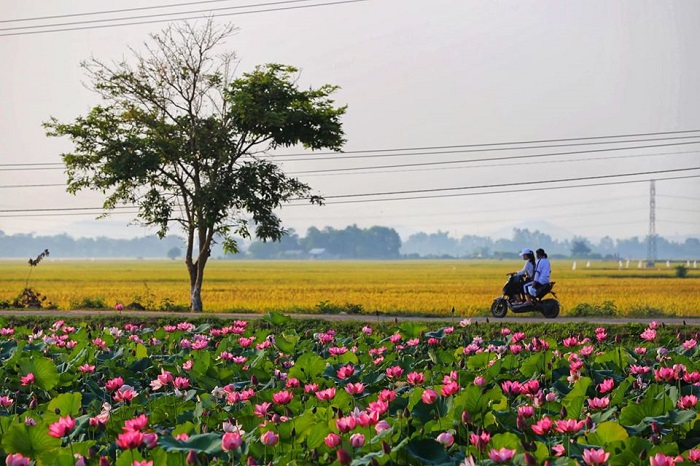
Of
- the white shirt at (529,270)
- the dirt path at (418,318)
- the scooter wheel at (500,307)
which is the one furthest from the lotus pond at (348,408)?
the scooter wheel at (500,307)

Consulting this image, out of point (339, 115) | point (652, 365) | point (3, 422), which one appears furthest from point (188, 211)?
point (3, 422)

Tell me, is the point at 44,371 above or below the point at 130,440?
below

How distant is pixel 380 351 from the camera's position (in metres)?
11.0

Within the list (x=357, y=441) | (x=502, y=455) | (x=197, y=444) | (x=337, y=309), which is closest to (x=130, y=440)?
(x=197, y=444)

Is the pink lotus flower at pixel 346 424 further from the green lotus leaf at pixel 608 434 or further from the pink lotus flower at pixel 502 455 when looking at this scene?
the green lotus leaf at pixel 608 434

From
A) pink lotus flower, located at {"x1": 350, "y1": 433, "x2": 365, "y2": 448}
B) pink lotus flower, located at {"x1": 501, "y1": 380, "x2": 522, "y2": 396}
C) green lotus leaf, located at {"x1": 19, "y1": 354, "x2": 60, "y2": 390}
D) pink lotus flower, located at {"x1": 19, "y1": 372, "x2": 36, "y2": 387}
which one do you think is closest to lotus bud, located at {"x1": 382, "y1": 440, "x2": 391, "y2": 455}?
pink lotus flower, located at {"x1": 350, "y1": 433, "x2": 365, "y2": 448}

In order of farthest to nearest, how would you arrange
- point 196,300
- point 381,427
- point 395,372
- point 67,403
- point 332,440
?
point 196,300, point 395,372, point 67,403, point 381,427, point 332,440

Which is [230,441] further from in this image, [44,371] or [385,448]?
[44,371]

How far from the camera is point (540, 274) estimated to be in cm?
2641

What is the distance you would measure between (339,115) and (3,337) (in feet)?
71.6

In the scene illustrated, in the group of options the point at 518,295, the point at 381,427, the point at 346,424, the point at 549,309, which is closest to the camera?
the point at 346,424

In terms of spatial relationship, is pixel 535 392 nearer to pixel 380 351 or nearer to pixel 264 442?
pixel 264 442

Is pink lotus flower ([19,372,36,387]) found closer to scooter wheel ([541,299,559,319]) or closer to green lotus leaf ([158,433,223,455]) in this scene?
green lotus leaf ([158,433,223,455])

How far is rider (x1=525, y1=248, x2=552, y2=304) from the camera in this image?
26.1 metres
